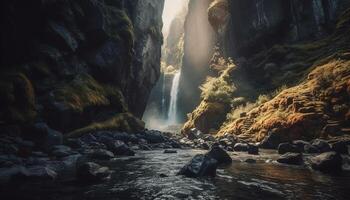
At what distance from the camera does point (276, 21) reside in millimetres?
51875

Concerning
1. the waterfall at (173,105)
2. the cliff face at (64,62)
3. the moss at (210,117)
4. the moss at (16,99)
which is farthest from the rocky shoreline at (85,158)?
the waterfall at (173,105)

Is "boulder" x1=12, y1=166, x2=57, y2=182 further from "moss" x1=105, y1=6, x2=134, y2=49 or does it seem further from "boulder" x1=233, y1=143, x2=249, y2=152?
"moss" x1=105, y1=6, x2=134, y2=49

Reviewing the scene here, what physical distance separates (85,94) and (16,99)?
8606 mm

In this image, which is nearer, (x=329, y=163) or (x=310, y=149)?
(x=329, y=163)

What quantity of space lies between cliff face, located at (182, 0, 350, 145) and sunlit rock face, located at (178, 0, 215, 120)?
Answer: 38.4 feet

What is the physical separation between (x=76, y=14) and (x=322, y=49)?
3176cm

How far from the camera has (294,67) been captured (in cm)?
4228

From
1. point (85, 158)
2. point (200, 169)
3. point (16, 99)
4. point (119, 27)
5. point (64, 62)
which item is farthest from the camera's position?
point (119, 27)

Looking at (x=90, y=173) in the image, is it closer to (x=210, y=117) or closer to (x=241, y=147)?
(x=241, y=147)

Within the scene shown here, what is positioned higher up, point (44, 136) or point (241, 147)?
point (44, 136)

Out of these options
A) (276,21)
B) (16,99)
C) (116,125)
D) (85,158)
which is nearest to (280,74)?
(276,21)

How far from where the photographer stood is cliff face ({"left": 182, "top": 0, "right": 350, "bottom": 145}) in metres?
26.0

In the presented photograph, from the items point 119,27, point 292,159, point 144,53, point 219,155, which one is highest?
point 144,53

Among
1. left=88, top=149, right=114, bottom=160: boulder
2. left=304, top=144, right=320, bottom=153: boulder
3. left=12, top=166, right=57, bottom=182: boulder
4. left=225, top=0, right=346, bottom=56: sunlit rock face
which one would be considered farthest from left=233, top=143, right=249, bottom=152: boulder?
left=225, top=0, right=346, bottom=56: sunlit rock face
